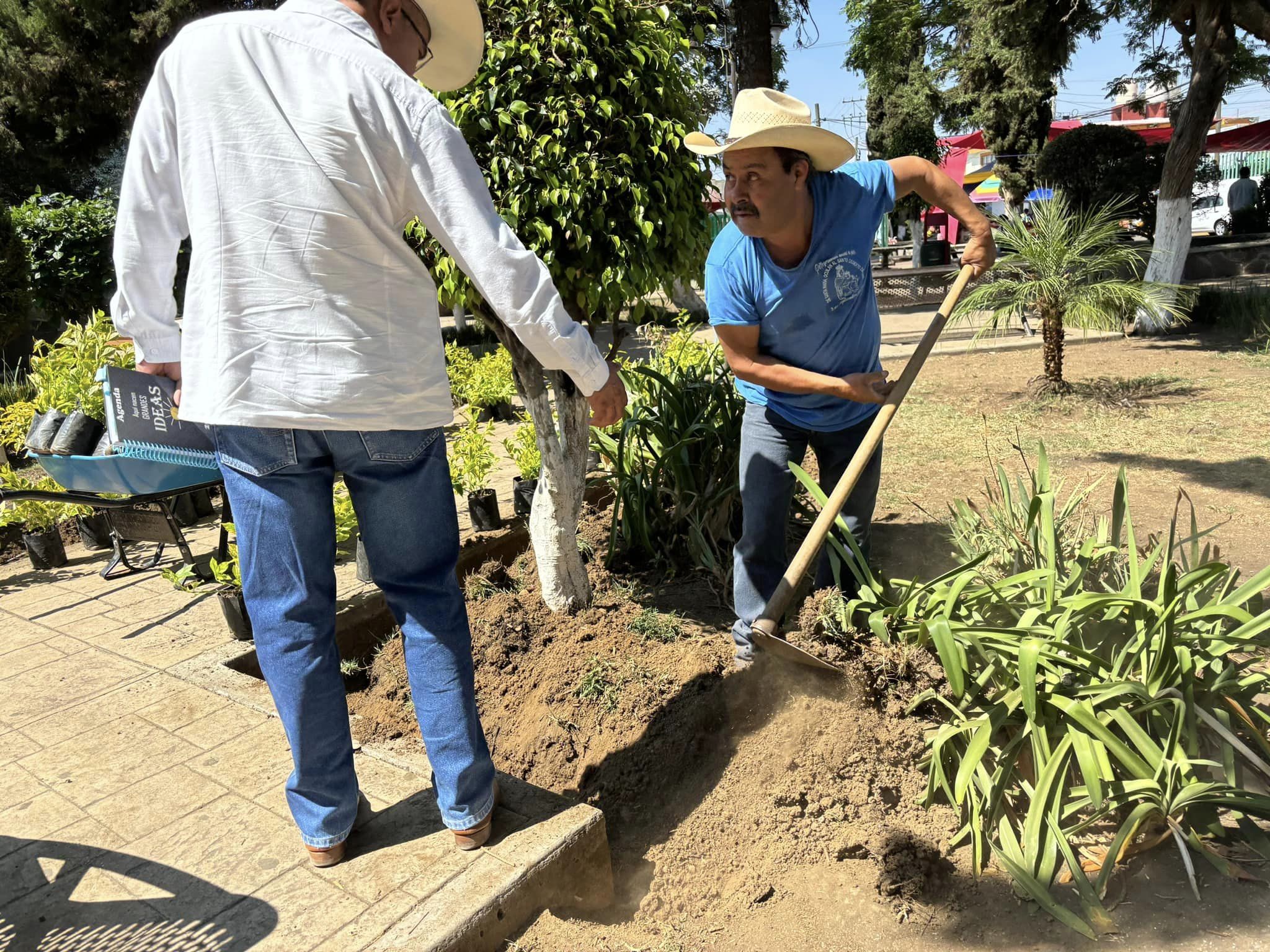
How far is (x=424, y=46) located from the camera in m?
2.12

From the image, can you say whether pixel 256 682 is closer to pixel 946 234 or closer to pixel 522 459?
pixel 522 459

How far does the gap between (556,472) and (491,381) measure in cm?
452

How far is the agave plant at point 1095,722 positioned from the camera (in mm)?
1976

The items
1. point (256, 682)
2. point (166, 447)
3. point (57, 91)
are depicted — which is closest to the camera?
point (256, 682)

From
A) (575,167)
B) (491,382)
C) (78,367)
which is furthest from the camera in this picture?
(491,382)

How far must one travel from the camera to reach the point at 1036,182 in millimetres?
15938

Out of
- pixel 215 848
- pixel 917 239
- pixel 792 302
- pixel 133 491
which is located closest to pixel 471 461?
pixel 133 491

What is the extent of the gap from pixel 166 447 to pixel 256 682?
110 centimetres

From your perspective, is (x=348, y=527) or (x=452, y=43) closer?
(x=452, y=43)

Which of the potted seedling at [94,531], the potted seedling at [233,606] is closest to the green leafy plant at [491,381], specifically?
the potted seedling at [94,531]

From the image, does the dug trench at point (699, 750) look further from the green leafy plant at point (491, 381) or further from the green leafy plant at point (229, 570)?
the green leafy plant at point (491, 381)

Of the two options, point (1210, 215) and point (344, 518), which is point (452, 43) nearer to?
point (344, 518)

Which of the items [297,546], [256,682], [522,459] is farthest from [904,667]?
[522,459]

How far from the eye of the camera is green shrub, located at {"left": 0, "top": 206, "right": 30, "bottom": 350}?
933 cm
